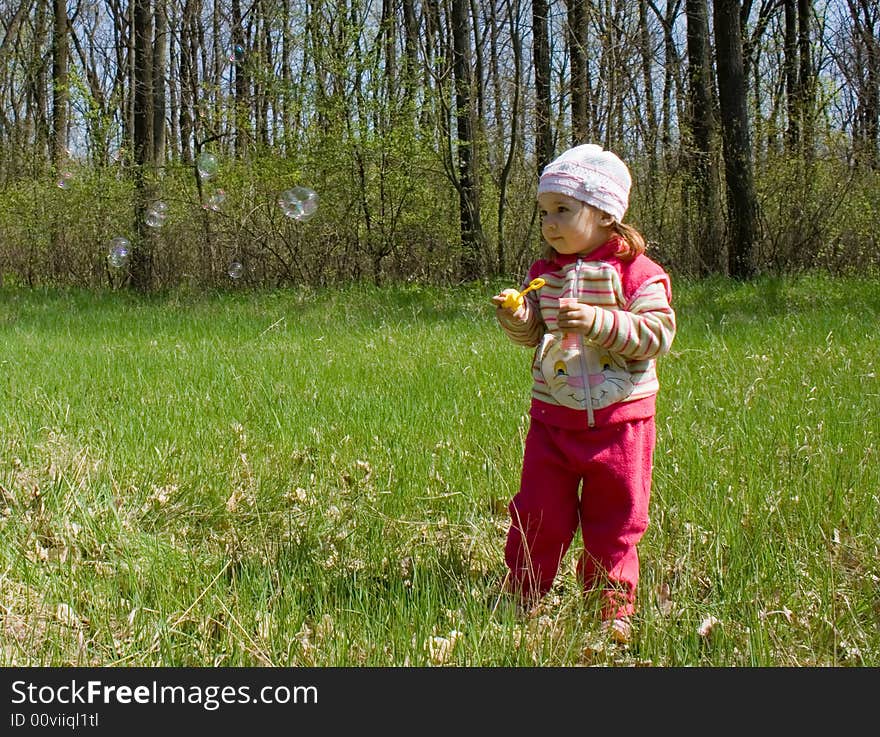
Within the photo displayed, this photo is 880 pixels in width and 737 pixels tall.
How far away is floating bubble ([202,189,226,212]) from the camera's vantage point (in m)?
14.5

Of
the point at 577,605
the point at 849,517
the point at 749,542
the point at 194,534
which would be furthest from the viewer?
the point at 194,534

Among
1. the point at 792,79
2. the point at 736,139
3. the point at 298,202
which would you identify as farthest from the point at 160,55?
the point at 792,79

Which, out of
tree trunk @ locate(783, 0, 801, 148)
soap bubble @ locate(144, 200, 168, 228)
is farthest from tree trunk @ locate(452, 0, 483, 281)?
tree trunk @ locate(783, 0, 801, 148)

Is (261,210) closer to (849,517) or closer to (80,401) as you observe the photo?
(80,401)

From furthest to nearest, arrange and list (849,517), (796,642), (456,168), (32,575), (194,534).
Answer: (456,168) → (194,534) → (849,517) → (32,575) → (796,642)

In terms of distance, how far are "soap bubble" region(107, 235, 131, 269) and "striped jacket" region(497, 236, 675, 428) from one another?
11678mm

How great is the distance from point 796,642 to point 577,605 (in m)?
0.55

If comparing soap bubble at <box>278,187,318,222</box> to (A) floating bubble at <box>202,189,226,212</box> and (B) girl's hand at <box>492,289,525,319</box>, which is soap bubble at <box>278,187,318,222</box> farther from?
(B) girl's hand at <box>492,289,525,319</box>

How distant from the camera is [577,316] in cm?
231

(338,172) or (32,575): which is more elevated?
(338,172)

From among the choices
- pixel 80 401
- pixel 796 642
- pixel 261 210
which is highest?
pixel 261 210

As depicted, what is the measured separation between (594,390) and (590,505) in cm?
33

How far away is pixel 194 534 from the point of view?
3.37 metres

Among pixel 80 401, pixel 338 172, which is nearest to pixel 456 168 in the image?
pixel 338 172
